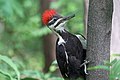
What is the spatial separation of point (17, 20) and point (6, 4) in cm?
317

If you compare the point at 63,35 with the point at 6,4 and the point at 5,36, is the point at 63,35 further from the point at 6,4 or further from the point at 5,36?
the point at 5,36

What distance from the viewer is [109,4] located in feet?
6.89

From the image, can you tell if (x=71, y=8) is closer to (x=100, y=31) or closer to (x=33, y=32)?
(x=33, y=32)

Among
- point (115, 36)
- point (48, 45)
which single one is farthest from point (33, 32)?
point (115, 36)

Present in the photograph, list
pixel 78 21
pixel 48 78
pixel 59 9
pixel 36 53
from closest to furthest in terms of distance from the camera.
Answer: pixel 48 78 < pixel 78 21 < pixel 59 9 < pixel 36 53

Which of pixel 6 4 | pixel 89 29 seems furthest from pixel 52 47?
pixel 89 29

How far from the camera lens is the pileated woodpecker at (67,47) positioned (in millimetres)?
2545

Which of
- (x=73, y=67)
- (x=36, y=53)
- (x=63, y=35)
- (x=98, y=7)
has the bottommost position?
(x=36, y=53)

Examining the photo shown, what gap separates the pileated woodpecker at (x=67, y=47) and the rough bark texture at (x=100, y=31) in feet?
1.26

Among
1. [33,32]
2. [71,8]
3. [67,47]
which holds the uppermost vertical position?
[71,8]

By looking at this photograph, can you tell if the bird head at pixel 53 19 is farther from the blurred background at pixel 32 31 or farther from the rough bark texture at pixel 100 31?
the blurred background at pixel 32 31

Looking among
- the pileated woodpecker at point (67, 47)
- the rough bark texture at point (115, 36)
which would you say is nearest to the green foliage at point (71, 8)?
the rough bark texture at point (115, 36)

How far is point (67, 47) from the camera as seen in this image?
2.59m

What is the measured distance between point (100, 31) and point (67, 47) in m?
0.51
